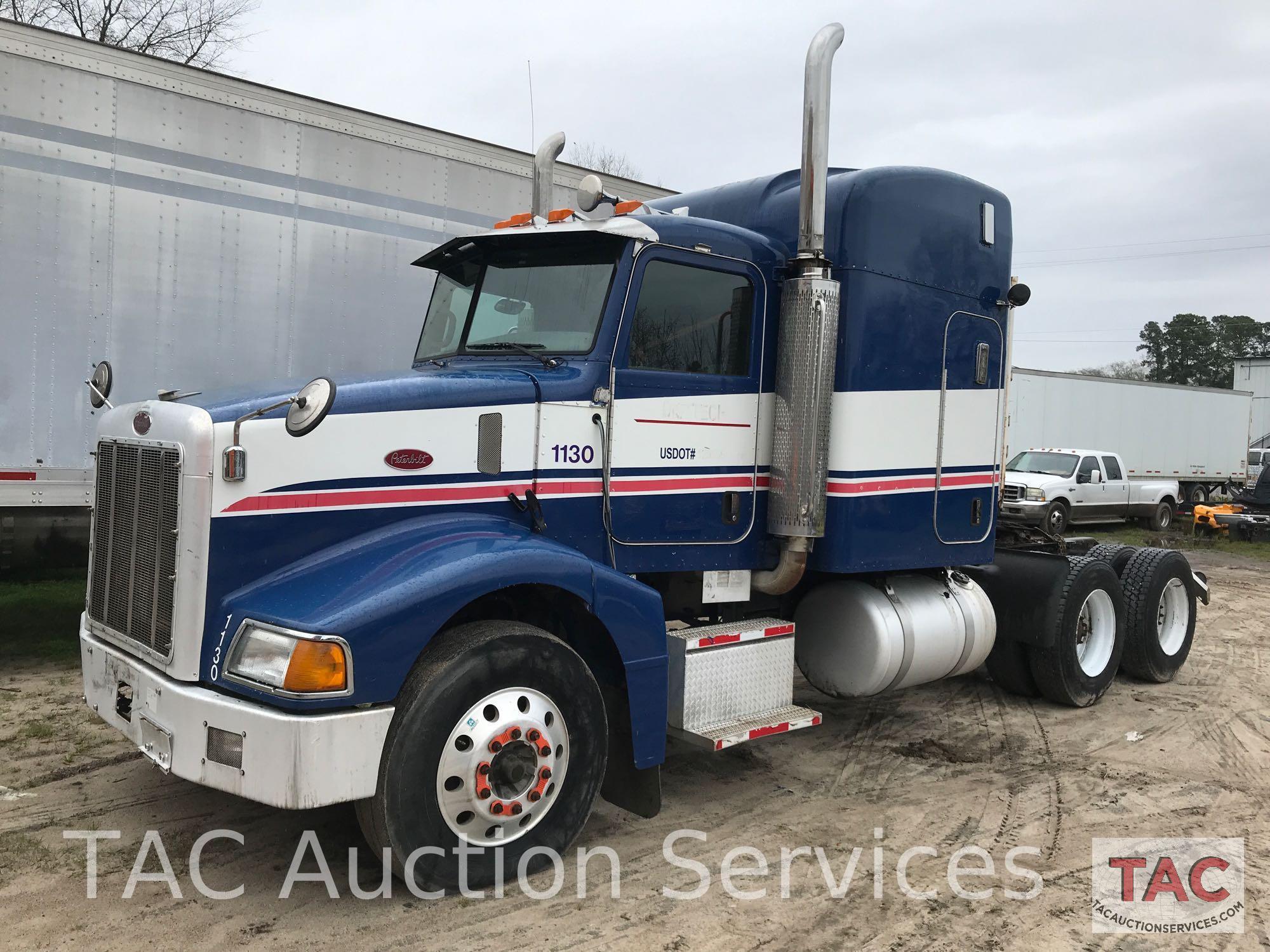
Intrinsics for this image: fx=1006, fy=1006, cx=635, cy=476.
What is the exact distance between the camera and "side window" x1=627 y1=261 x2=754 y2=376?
4879 mm

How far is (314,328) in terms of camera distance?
7.72 m

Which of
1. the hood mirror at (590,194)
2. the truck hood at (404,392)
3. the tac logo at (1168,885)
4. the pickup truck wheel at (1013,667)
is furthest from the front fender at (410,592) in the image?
the pickup truck wheel at (1013,667)

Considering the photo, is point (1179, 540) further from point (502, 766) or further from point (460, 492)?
point (502, 766)

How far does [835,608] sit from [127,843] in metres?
3.97

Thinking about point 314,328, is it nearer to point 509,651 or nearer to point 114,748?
point 114,748

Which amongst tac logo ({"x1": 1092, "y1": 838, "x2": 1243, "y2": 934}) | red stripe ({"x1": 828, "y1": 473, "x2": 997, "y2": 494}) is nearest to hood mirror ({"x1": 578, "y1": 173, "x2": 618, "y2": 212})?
red stripe ({"x1": 828, "y1": 473, "x2": 997, "y2": 494})

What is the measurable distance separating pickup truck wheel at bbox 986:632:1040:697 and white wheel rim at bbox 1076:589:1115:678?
490 mm

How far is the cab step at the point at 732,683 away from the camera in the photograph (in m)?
4.89

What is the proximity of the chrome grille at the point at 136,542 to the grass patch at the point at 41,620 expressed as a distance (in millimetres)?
3753

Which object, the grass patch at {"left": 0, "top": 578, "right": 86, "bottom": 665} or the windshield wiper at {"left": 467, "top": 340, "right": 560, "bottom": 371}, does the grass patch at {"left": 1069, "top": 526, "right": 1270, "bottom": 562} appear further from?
the grass patch at {"left": 0, "top": 578, "right": 86, "bottom": 665}

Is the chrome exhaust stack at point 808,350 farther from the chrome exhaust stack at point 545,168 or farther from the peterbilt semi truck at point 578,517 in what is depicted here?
the chrome exhaust stack at point 545,168

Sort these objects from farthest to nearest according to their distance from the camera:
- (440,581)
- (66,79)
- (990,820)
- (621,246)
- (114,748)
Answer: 1. (66,79)
2. (114,748)
3. (990,820)
4. (621,246)
5. (440,581)

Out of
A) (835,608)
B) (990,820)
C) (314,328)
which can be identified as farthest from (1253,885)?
(314,328)

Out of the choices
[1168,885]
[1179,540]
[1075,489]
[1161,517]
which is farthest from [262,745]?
[1161,517]
